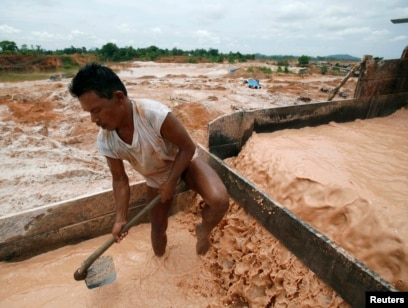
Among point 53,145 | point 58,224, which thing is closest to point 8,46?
point 53,145

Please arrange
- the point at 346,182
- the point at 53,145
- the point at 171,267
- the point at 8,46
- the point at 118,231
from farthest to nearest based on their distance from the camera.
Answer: the point at 8,46, the point at 53,145, the point at 171,267, the point at 346,182, the point at 118,231

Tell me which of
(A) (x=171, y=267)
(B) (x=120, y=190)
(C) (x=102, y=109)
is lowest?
(A) (x=171, y=267)

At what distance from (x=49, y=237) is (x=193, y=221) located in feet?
5.12

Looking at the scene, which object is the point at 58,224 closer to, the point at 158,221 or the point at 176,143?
the point at 158,221

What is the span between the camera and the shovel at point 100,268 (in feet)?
6.81

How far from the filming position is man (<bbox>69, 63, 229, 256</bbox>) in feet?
5.29

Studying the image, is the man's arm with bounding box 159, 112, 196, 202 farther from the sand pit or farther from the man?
the sand pit

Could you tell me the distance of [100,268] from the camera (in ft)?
7.47

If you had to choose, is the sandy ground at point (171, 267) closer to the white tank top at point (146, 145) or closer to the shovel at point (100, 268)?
the shovel at point (100, 268)

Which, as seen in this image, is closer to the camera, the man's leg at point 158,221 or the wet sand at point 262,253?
the wet sand at point 262,253

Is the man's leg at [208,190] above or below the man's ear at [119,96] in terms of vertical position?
below

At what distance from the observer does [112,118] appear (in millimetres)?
1710

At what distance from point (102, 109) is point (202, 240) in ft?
5.10

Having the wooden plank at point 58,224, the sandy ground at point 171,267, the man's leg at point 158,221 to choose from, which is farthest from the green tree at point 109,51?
the man's leg at point 158,221
